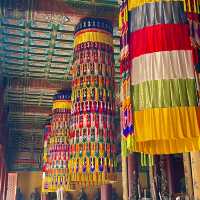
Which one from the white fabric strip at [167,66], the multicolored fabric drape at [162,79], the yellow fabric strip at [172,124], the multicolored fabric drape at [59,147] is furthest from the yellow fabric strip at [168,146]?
the multicolored fabric drape at [59,147]

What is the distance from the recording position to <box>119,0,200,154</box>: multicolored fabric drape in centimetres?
403

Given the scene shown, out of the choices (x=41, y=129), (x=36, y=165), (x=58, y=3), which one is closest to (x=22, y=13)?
(x=58, y=3)

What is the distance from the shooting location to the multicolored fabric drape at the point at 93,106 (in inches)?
301

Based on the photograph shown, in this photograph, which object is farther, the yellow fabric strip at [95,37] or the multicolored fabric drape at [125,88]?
the yellow fabric strip at [95,37]

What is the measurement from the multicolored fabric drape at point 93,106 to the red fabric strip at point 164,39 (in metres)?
3.81

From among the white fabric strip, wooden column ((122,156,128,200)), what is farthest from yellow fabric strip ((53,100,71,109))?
the white fabric strip

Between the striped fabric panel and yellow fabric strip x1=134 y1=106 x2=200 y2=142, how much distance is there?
124 cm

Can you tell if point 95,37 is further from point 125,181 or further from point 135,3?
point 125,181

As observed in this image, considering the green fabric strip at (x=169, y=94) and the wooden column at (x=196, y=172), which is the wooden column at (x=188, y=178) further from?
the green fabric strip at (x=169, y=94)

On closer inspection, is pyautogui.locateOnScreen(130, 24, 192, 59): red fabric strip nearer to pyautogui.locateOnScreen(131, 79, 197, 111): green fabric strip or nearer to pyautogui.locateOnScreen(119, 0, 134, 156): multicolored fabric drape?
pyautogui.locateOnScreen(119, 0, 134, 156): multicolored fabric drape

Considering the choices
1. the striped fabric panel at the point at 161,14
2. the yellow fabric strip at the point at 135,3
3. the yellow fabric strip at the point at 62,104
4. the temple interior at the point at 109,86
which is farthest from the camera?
the yellow fabric strip at the point at 62,104

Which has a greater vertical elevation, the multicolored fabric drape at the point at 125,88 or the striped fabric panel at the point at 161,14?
the striped fabric panel at the point at 161,14

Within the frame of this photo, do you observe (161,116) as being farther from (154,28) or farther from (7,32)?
(7,32)

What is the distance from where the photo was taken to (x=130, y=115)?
4375 mm
